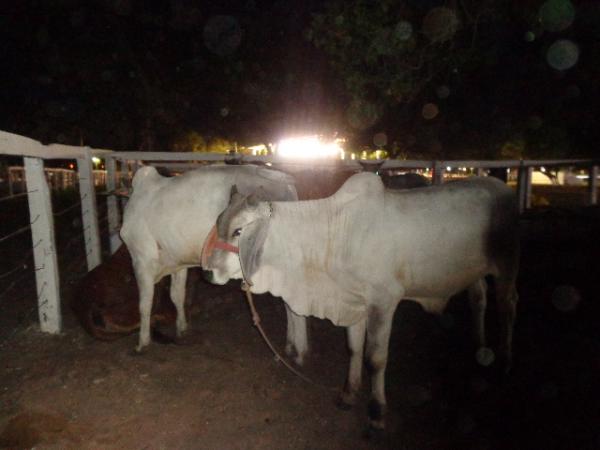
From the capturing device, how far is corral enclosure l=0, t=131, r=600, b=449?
3176 mm

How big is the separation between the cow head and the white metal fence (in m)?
1.80

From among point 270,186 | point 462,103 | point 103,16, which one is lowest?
point 270,186

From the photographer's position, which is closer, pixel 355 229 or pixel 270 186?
pixel 355 229

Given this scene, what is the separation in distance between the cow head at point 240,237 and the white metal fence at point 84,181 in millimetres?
1798

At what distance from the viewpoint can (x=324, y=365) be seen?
4254 millimetres

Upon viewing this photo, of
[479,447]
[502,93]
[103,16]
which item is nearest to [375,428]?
[479,447]

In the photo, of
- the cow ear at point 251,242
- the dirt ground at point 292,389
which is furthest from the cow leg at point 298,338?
the cow ear at point 251,242

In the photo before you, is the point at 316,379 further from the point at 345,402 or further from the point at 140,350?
the point at 140,350

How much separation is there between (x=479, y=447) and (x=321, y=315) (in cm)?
138

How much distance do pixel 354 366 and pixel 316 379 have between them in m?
0.53

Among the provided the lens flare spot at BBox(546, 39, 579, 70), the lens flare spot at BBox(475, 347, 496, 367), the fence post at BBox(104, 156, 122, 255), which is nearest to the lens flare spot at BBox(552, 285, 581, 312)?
the lens flare spot at BBox(475, 347, 496, 367)

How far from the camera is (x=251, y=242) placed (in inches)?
126

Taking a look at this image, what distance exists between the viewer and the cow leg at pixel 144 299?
4.43 metres

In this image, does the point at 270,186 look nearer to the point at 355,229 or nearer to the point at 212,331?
the point at 355,229
